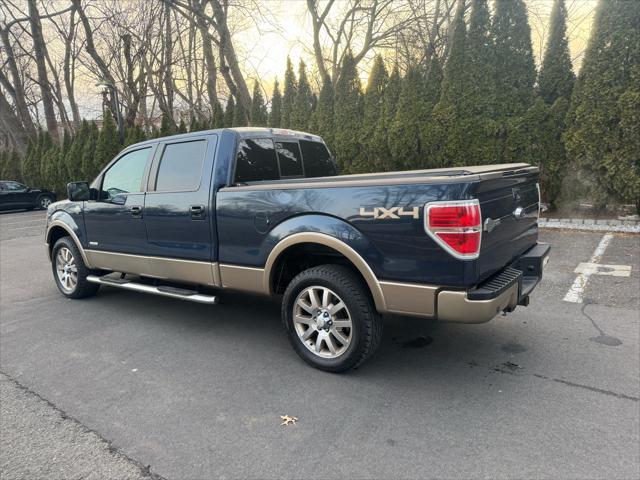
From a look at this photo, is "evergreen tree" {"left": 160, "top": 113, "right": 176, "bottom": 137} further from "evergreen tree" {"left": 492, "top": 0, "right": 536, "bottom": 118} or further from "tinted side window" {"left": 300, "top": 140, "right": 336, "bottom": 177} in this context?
"tinted side window" {"left": 300, "top": 140, "right": 336, "bottom": 177}

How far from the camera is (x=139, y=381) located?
3459 millimetres

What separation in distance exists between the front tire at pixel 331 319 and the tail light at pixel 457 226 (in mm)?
782

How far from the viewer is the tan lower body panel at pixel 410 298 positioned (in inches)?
116

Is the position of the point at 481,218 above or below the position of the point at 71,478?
above

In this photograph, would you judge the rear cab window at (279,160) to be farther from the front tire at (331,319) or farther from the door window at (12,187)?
the door window at (12,187)

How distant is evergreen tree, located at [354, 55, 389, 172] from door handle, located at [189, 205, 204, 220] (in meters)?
8.48

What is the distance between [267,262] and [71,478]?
193 centimetres

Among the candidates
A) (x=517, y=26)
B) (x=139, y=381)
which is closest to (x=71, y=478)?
(x=139, y=381)

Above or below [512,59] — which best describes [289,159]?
below

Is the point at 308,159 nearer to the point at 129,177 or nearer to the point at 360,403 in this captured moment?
the point at 129,177

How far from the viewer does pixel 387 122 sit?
11586 millimetres

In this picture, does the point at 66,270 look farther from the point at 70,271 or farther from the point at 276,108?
the point at 276,108

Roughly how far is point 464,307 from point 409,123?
9014 mm

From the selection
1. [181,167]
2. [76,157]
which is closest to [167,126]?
[76,157]
